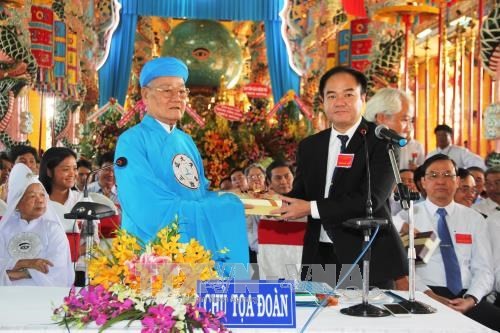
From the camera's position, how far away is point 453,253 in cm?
423

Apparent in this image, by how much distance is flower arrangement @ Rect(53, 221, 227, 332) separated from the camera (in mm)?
2213

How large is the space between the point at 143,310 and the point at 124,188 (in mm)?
1084

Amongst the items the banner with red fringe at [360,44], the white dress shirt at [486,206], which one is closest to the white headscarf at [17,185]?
the white dress shirt at [486,206]

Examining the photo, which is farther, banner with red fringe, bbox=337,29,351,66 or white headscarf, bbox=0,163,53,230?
banner with red fringe, bbox=337,29,351,66

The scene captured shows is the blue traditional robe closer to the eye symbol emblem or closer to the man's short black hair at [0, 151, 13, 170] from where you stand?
the man's short black hair at [0, 151, 13, 170]

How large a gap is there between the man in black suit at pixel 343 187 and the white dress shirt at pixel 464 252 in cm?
71

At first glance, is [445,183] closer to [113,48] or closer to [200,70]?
[113,48]

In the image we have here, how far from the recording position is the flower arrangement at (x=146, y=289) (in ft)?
7.26

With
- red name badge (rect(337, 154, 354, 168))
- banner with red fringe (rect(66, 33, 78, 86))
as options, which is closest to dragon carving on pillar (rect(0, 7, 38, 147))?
banner with red fringe (rect(66, 33, 78, 86))

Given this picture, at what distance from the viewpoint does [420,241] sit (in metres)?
3.78

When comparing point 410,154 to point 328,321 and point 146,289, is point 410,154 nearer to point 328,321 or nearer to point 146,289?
point 328,321

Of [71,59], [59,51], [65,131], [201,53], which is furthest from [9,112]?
[201,53]

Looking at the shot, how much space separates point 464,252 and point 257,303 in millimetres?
2146

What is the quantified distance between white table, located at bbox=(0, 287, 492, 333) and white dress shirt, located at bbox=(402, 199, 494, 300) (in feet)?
4.41
